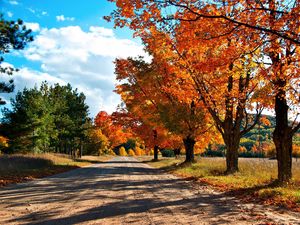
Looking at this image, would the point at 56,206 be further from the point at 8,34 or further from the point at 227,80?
the point at 8,34

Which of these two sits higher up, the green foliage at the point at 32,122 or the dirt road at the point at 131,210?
the green foliage at the point at 32,122

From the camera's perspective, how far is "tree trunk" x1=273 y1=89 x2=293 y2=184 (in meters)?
13.4

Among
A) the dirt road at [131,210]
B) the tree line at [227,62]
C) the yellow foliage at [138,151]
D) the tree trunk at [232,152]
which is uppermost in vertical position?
the tree line at [227,62]

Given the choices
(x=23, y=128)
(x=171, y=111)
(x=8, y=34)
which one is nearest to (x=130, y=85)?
(x=171, y=111)

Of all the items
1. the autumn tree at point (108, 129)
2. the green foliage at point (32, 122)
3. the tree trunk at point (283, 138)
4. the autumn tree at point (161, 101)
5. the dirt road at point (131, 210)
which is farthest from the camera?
the autumn tree at point (108, 129)

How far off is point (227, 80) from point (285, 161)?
25.5ft

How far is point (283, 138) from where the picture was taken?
44.6 feet

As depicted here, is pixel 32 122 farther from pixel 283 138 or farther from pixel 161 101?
pixel 283 138

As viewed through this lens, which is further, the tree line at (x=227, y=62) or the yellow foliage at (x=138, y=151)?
the yellow foliage at (x=138, y=151)

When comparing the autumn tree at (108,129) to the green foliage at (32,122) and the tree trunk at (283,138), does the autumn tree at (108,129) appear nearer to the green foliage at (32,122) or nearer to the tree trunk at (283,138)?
the green foliage at (32,122)

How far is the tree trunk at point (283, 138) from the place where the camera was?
13.4m

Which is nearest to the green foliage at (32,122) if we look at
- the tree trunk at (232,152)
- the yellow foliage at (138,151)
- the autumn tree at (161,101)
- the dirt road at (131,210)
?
the autumn tree at (161,101)

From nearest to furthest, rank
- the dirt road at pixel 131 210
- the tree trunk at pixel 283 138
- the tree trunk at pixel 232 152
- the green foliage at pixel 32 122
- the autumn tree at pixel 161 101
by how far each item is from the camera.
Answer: the dirt road at pixel 131 210, the tree trunk at pixel 283 138, the tree trunk at pixel 232 152, the autumn tree at pixel 161 101, the green foliage at pixel 32 122

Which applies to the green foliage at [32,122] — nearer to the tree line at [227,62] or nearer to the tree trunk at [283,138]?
the tree line at [227,62]
